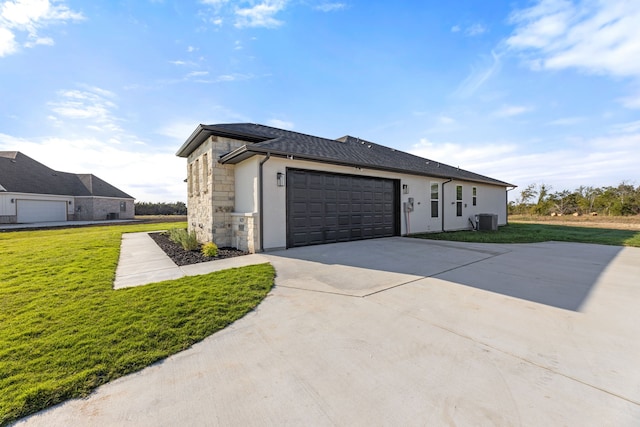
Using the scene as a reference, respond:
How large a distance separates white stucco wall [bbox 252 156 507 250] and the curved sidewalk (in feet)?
4.17

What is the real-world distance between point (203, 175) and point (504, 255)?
10.4 m

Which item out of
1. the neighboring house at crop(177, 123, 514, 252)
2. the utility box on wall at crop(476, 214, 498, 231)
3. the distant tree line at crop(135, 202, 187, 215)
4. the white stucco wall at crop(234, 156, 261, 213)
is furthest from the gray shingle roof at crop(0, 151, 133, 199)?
the utility box on wall at crop(476, 214, 498, 231)

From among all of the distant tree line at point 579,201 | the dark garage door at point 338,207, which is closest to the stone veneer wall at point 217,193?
the dark garage door at point 338,207

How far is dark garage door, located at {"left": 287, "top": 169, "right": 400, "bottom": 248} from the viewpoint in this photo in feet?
26.9

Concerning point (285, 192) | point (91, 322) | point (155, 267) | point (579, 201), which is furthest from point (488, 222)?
point (91, 322)

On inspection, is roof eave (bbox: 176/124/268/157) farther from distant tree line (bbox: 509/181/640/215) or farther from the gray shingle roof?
distant tree line (bbox: 509/181/640/215)

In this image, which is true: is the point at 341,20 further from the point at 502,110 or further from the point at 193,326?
the point at 193,326

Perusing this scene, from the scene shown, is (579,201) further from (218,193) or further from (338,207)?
(218,193)

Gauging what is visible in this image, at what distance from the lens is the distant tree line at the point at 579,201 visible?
20.5 meters

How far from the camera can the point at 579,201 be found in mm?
22984

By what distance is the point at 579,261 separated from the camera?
6.16 metres

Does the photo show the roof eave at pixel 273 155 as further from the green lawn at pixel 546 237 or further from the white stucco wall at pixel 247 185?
the green lawn at pixel 546 237

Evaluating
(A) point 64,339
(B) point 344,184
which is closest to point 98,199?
(B) point 344,184

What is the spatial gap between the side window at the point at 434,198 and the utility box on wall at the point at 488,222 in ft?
11.8
